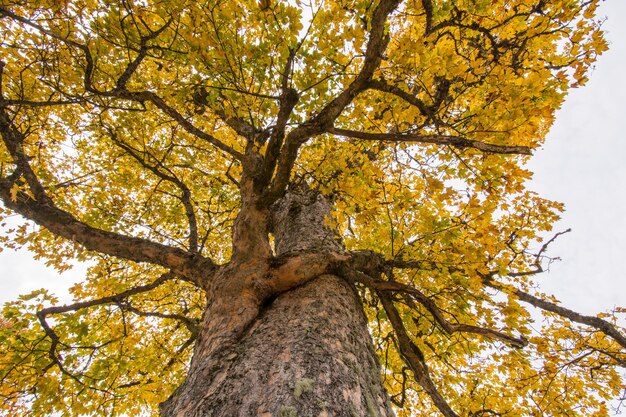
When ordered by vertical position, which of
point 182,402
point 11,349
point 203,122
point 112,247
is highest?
point 203,122

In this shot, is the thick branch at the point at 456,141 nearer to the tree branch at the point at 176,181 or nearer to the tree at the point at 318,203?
the tree at the point at 318,203

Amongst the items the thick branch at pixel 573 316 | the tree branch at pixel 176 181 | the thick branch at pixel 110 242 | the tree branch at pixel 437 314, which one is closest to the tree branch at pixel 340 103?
the thick branch at pixel 110 242

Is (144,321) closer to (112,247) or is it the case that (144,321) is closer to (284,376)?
(112,247)

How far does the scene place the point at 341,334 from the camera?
2.02 meters

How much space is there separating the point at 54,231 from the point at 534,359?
6041 mm

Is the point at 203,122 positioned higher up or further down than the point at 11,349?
A: higher up

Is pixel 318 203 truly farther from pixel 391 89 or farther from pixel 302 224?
pixel 391 89

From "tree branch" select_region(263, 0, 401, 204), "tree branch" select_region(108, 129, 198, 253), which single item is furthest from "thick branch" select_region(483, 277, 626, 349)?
"tree branch" select_region(108, 129, 198, 253)

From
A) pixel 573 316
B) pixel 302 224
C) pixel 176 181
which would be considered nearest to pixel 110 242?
pixel 176 181

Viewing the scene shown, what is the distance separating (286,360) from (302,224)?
7.84ft

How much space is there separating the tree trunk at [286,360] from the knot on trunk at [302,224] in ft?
2.20

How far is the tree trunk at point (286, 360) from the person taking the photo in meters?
1.40

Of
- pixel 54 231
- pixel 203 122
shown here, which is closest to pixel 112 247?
pixel 54 231

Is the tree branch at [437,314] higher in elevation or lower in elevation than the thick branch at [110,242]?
lower
